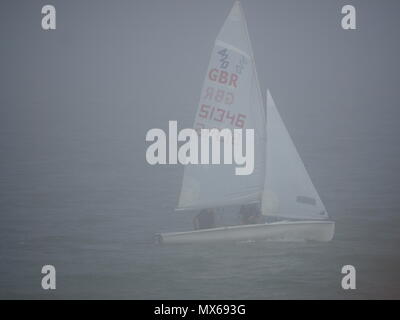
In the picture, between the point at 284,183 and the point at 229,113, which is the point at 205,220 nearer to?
the point at 284,183

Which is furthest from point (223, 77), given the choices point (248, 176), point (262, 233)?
point (262, 233)

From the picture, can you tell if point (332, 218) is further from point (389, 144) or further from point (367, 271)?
point (389, 144)

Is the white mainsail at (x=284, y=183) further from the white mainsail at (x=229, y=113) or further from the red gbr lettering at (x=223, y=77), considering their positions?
the red gbr lettering at (x=223, y=77)

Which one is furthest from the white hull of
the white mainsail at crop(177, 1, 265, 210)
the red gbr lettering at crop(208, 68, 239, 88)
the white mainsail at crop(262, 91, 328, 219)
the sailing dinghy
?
the red gbr lettering at crop(208, 68, 239, 88)

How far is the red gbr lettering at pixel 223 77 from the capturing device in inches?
1582

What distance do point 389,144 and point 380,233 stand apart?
37.1 metres

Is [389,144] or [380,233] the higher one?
[389,144]

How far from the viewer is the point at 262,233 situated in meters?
39.2

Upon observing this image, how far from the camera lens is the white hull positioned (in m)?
39.1

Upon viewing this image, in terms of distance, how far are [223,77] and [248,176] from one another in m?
4.40

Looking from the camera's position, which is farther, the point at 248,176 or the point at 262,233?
the point at 248,176

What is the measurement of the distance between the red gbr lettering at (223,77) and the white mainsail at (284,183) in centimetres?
160
